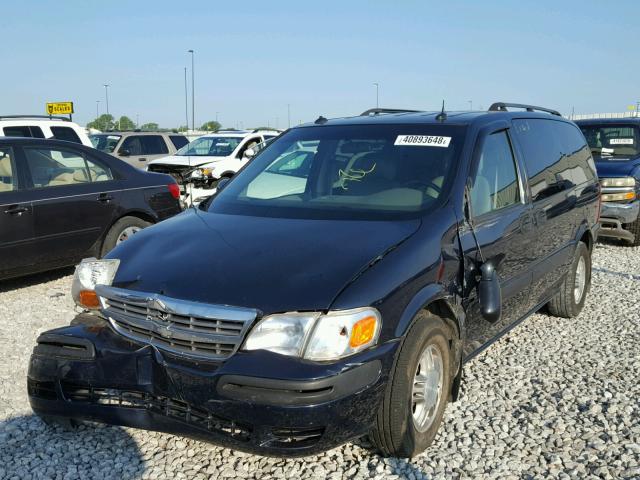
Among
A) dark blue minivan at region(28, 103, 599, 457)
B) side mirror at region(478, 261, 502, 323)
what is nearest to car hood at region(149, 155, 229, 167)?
dark blue minivan at region(28, 103, 599, 457)

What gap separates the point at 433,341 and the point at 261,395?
997 millimetres

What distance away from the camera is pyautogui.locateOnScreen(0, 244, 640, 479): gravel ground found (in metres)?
3.31

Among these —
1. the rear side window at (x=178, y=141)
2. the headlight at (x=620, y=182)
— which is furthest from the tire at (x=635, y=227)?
the rear side window at (x=178, y=141)

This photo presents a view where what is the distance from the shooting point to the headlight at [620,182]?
9414 millimetres

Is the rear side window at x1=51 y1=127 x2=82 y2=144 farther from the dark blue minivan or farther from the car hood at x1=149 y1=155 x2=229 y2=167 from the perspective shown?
the dark blue minivan

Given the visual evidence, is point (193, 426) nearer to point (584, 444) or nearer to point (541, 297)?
point (584, 444)

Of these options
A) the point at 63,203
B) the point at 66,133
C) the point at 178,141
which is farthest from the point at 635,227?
the point at 178,141

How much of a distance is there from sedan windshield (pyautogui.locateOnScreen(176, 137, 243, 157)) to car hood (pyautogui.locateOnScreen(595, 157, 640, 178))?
892cm

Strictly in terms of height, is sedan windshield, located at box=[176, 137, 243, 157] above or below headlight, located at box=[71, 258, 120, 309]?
below

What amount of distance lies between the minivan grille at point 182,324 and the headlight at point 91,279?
21cm

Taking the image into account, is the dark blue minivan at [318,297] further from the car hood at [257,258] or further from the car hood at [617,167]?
the car hood at [617,167]

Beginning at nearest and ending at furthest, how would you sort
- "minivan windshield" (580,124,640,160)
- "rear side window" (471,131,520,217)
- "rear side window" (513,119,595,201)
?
"rear side window" (471,131,520,217)
"rear side window" (513,119,595,201)
"minivan windshield" (580,124,640,160)

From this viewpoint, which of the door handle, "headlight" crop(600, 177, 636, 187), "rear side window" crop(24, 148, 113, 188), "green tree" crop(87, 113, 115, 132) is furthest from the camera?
"green tree" crop(87, 113, 115, 132)

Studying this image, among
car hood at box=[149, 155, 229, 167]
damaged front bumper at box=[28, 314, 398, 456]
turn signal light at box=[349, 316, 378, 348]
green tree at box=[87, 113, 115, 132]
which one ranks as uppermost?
turn signal light at box=[349, 316, 378, 348]
